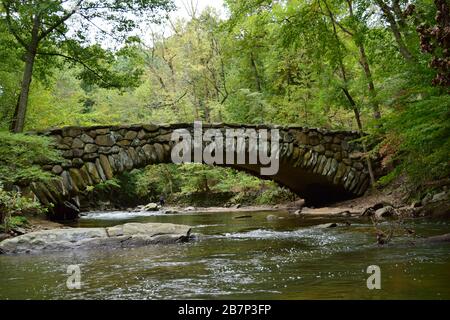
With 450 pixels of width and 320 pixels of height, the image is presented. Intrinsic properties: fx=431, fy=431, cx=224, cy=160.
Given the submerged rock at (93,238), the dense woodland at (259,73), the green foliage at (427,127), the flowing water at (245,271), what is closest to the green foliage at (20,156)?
the dense woodland at (259,73)

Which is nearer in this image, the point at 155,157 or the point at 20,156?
the point at 20,156

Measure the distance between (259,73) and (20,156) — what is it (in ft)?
53.2

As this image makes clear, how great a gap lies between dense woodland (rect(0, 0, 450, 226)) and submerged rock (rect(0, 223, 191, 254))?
1370 millimetres

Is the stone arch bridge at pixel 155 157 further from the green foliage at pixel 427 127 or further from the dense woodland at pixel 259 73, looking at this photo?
the green foliage at pixel 427 127

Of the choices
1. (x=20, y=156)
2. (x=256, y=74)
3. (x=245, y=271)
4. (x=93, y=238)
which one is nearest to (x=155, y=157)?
(x=20, y=156)

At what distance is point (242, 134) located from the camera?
1125 cm

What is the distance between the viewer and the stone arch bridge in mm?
9695

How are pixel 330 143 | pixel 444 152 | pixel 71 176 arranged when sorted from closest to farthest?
1. pixel 444 152
2. pixel 71 176
3. pixel 330 143

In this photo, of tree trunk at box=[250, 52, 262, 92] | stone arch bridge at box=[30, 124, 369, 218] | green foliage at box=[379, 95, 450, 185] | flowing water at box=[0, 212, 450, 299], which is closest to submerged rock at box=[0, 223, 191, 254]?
flowing water at box=[0, 212, 450, 299]

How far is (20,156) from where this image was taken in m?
8.46

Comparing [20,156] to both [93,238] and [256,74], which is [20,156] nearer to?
[93,238]
